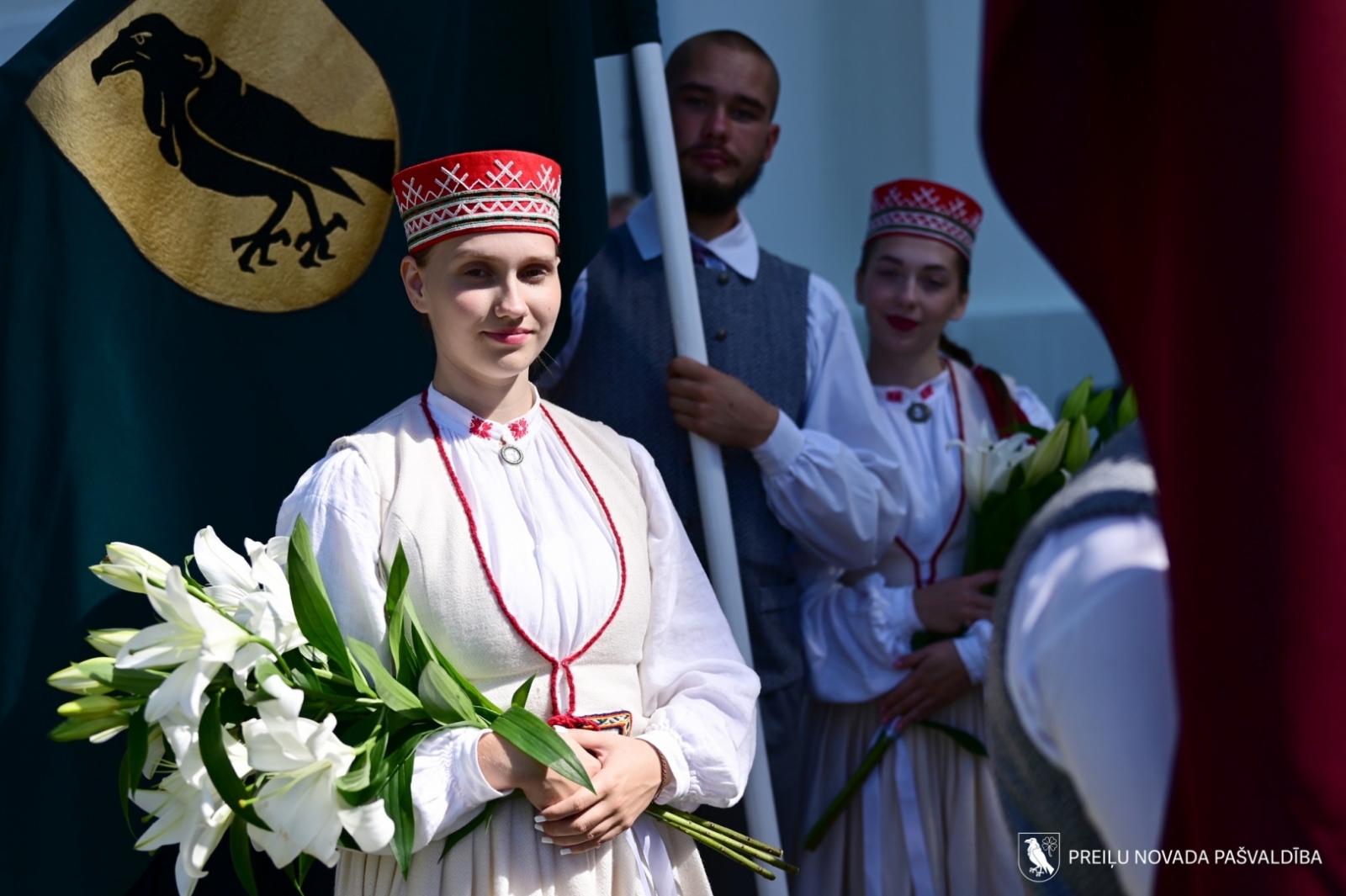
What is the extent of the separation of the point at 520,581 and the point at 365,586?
8.6 inches

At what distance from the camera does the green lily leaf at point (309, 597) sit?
157 centimetres

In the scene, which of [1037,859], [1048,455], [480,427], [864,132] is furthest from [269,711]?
[864,132]

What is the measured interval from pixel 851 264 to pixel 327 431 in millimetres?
3001

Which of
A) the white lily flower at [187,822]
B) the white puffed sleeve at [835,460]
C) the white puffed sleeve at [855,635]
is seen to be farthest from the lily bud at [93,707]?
the white puffed sleeve at [855,635]

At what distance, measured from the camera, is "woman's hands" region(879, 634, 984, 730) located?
2.88m

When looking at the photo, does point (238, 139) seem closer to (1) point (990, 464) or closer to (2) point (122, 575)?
(2) point (122, 575)

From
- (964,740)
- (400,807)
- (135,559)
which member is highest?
(135,559)

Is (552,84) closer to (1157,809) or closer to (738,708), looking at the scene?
(738,708)

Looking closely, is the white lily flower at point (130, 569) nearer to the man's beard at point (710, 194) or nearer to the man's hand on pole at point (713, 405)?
the man's hand on pole at point (713, 405)

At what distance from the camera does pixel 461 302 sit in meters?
1.90

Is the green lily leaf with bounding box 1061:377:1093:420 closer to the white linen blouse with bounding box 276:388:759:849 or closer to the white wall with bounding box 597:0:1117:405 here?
the white linen blouse with bounding box 276:388:759:849

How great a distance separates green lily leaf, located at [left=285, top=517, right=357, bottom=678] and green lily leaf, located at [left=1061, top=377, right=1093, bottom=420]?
1938mm

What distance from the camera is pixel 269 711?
1471mm

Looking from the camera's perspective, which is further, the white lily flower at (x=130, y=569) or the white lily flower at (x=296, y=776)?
the white lily flower at (x=130, y=569)
